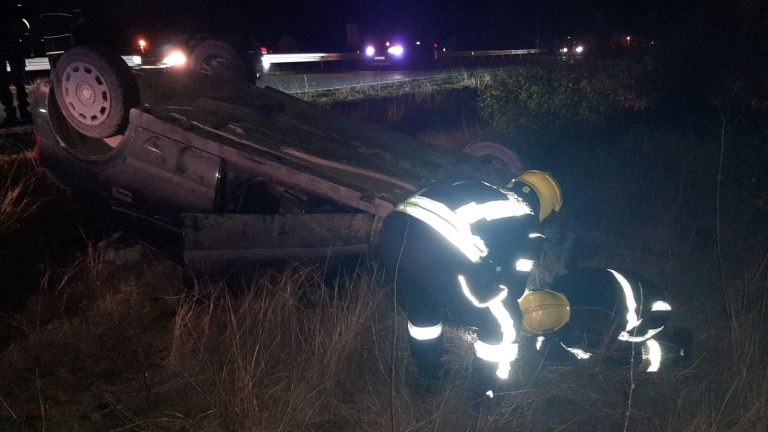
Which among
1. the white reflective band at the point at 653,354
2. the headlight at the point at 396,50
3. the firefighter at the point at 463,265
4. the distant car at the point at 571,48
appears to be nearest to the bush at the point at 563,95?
the distant car at the point at 571,48

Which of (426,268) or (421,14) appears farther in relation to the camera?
(421,14)

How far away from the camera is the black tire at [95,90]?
3.47 metres

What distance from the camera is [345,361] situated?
9.61ft

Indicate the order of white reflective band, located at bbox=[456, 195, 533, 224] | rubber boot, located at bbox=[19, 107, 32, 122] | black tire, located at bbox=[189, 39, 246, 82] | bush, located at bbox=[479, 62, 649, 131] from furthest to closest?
bush, located at bbox=[479, 62, 649, 131] → rubber boot, located at bbox=[19, 107, 32, 122] → black tire, located at bbox=[189, 39, 246, 82] → white reflective band, located at bbox=[456, 195, 533, 224]

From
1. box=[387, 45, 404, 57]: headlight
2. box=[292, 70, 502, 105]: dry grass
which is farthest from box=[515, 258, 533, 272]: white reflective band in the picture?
box=[387, 45, 404, 57]: headlight

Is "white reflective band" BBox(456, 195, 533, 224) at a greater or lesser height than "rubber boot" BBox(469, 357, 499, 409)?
greater

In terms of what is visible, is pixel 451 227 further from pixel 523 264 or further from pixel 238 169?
pixel 238 169

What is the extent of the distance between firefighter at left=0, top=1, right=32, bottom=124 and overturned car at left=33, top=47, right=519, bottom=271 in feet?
12.7

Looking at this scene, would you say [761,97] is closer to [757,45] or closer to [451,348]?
[757,45]

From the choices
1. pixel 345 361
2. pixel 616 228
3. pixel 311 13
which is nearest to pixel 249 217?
pixel 345 361

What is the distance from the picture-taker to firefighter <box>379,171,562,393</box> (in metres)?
2.42

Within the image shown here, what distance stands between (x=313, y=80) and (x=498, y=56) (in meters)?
16.2

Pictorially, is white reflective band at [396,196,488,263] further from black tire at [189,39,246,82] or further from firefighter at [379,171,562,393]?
black tire at [189,39,246,82]

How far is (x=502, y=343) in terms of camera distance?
2.58 metres
